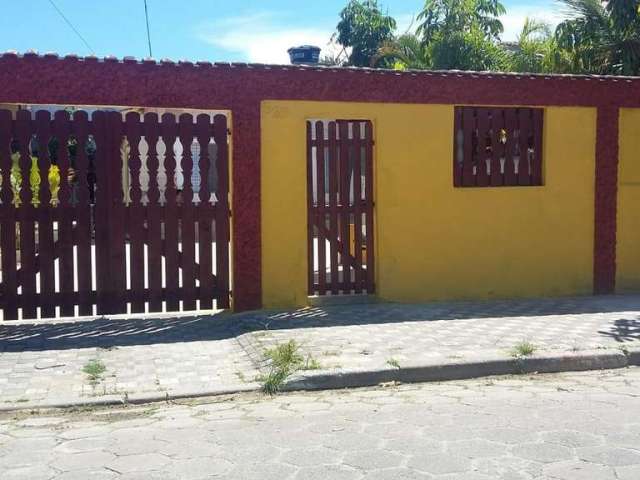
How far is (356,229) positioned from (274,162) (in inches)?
52.0

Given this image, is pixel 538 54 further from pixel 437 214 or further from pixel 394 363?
pixel 394 363

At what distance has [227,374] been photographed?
6.46 m

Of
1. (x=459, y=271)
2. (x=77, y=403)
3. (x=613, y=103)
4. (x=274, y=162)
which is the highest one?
(x=613, y=103)

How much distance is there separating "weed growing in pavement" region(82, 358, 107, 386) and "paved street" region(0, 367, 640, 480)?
699 mm

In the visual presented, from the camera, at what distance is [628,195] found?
1025cm

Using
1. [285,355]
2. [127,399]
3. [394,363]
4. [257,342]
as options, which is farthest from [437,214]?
[127,399]

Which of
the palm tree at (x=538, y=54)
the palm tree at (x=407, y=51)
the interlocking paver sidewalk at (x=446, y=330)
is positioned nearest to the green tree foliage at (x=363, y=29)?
the palm tree at (x=407, y=51)

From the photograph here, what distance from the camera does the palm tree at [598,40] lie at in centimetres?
1385

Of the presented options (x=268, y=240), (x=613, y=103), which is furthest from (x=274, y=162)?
(x=613, y=103)

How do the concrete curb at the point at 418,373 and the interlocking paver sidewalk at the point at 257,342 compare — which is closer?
the concrete curb at the point at 418,373

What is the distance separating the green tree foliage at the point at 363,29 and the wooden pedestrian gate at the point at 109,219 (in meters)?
19.0

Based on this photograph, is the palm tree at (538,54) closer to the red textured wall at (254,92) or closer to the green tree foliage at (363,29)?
the red textured wall at (254,92)

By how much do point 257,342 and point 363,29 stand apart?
70.2 ft

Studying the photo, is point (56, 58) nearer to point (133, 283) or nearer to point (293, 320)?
point (133, 283)
